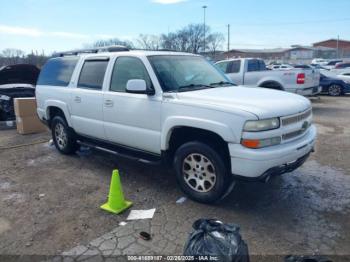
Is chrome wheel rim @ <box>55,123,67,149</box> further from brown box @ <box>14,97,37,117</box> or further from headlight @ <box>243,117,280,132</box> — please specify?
headlight @ <box>243,117,280,132</box>

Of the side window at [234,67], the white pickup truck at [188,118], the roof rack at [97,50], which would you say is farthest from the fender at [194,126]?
the side window at [234,67]

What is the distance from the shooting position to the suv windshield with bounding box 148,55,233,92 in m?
4.34

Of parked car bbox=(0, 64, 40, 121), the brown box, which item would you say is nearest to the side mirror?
the brown box

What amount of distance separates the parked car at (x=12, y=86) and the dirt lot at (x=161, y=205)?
395 centimetres

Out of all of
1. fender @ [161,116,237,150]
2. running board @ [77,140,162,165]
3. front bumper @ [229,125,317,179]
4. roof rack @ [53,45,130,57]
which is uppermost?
roof rack @ [53,45,130,57]

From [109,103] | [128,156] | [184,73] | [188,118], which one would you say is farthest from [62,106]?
[188,118]

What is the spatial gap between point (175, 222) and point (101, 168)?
7.63 ft

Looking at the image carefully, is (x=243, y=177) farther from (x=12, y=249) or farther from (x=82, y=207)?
(x=12, y=249)

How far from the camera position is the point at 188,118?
12.7 ft

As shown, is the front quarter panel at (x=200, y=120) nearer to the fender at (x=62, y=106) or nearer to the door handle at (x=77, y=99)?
the door handle at (x=77, y=99)

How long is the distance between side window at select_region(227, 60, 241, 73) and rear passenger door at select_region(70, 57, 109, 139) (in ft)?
24.8

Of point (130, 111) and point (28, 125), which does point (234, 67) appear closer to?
point (28, 125)

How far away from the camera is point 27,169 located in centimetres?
571

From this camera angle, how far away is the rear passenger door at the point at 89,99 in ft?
16.9
